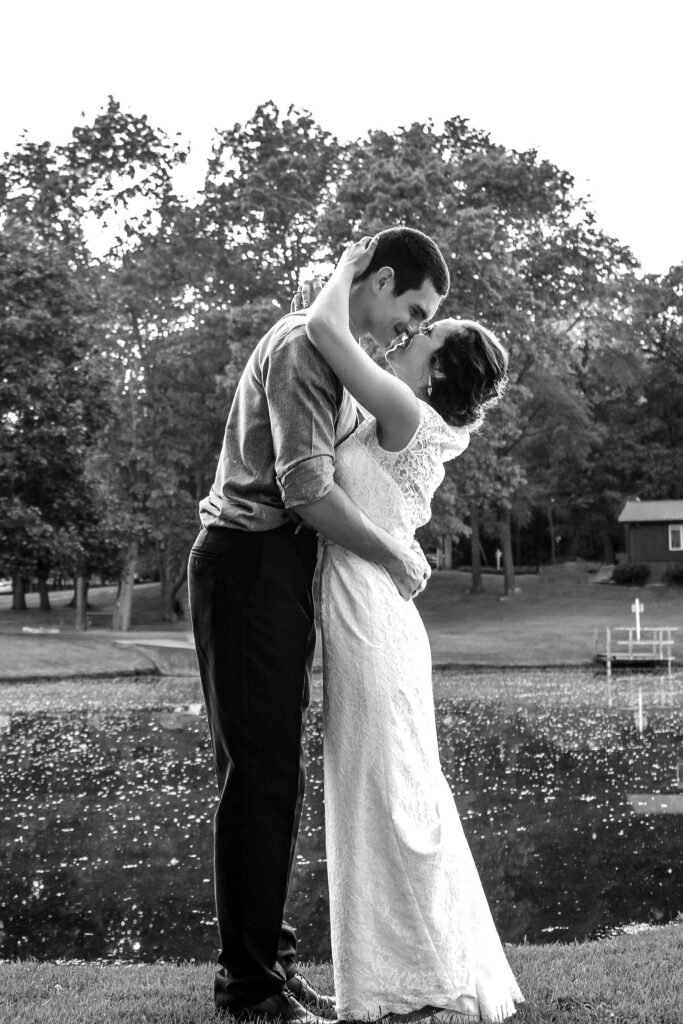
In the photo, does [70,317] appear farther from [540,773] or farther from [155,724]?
[540,773]

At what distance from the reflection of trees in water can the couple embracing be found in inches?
91.7

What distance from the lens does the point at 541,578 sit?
51.6m

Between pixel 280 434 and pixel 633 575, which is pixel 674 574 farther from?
pixel 280 434

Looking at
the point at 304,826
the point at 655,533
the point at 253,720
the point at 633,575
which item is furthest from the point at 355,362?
the point at 655,533

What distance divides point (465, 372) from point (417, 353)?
0.16 m

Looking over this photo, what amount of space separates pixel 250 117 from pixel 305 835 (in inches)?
1168

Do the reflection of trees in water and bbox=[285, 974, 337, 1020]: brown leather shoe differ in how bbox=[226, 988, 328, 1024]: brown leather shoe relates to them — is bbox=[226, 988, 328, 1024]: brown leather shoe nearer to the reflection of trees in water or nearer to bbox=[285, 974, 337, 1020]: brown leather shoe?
bbox=[285, 974, 337, 1020]: brown leather shoe

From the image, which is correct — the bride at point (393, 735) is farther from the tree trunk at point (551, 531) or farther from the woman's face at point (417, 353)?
the tree trunk at point (551, 531)

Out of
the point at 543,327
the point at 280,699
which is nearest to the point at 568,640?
the point at 543,327

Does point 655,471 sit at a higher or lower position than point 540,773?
higher

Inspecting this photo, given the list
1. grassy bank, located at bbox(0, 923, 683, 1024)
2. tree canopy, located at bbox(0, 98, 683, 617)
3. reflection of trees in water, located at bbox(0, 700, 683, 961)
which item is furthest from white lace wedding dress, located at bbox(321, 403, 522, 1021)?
tree canopy, located at bbox(0, 98, 683, 617)

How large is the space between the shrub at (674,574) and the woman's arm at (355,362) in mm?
45653

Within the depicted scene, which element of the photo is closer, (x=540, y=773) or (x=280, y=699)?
(x=280, y=699)

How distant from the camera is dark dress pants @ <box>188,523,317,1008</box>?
3338 millimetres
